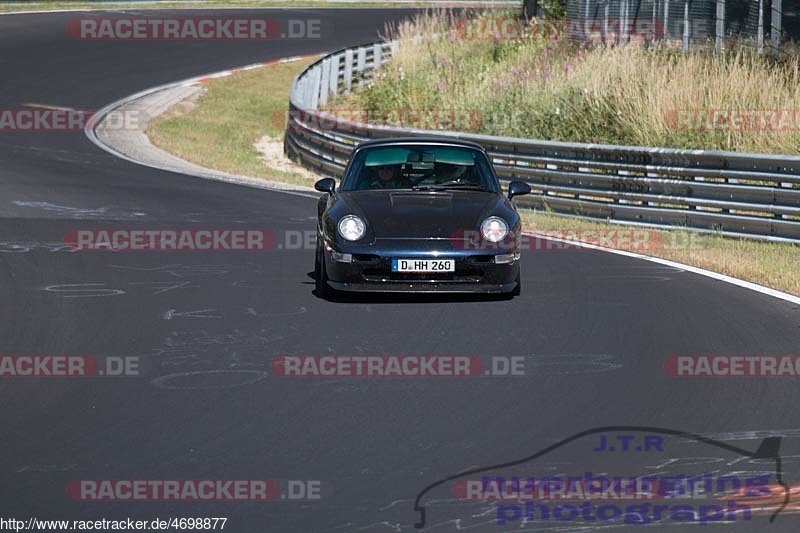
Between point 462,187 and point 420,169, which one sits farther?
point 420,169

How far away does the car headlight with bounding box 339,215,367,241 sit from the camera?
36.9 ft

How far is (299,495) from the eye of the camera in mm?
6086

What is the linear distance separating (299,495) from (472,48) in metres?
27.7

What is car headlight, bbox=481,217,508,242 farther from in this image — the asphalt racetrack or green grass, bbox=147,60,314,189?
green grass, bbox=147,60,314,189

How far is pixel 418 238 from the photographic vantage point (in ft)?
36.6

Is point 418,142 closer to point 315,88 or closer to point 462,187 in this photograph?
point 462,187

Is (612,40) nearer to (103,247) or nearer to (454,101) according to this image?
(454,101)

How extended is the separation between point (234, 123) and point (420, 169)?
21016 millimetres

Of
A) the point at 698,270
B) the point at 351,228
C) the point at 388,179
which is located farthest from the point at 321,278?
the point at 698,270

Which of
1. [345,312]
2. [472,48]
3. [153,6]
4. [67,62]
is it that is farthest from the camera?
[153,6]

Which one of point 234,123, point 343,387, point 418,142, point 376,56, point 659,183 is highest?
point 418,142

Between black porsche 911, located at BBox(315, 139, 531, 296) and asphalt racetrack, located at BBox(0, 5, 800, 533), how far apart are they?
245mm

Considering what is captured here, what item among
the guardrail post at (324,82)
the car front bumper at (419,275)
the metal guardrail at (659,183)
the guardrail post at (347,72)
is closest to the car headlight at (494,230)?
the car front bumper at (419,275)

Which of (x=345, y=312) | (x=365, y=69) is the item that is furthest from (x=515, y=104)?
(x=345, y=312)
